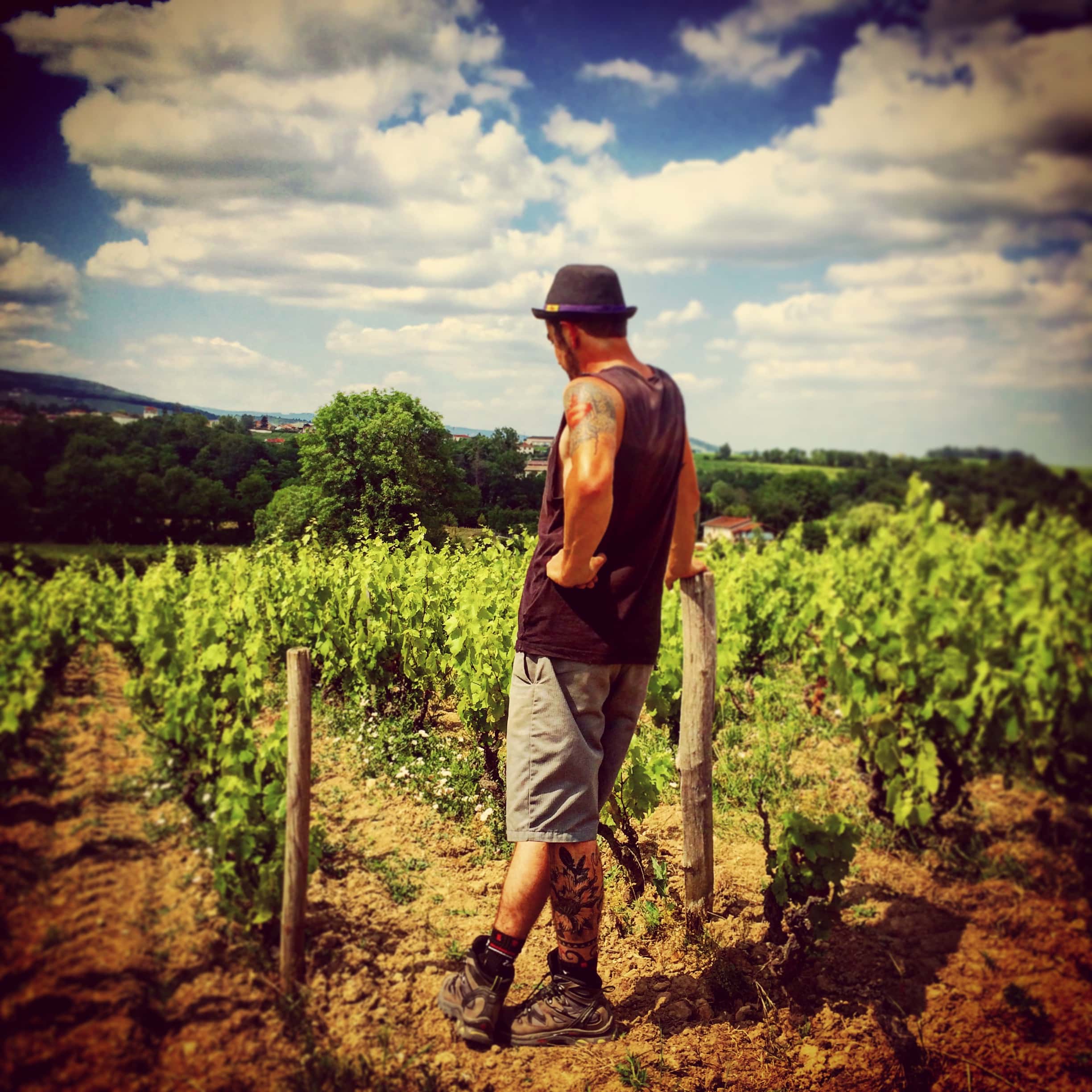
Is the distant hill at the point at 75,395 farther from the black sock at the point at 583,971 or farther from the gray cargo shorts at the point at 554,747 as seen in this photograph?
the black sock at the point at 583,971

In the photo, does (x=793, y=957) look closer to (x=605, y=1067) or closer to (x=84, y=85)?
(x=605, y=1067)

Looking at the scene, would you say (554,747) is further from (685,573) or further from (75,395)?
(75,395)

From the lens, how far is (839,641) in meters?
4.87

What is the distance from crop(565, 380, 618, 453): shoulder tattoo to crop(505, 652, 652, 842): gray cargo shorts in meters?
0.78

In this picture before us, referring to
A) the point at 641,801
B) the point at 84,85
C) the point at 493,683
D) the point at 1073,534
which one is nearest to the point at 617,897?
the point at 641,801

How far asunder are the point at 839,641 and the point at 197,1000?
424cm

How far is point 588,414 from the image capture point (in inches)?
86.7

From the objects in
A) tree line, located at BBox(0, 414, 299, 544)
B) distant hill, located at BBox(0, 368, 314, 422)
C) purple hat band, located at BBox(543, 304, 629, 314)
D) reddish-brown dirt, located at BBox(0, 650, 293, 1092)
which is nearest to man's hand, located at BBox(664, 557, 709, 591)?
purple hat band, located at BBox(543, 304, 629, 314)

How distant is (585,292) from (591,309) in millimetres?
60

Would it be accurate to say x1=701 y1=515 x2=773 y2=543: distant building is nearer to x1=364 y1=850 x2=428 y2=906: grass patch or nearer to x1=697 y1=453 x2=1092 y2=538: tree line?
x1=697 y1=453 x2=1092 y2=538: tree line

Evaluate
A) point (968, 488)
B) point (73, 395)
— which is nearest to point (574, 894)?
point (73, 395)

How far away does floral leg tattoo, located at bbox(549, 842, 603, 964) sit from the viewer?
2496 millimetres

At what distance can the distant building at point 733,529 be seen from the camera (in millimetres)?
11547

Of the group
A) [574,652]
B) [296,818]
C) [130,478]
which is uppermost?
[130,478]
